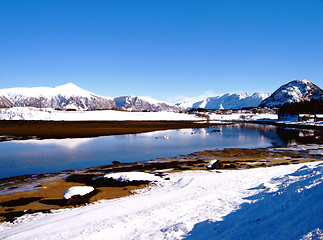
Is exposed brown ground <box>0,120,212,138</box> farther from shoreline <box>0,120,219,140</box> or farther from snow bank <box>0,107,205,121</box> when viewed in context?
snow bank <box>0,107,205,121</box>

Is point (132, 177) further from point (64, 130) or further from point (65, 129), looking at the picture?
point (65, 129)

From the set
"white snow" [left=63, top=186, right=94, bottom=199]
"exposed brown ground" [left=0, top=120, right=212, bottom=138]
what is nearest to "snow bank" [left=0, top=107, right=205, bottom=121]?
"exposed brown ground" [left=0, top=120, right=212, bottom=138]

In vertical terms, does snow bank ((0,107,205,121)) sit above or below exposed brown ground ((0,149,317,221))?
above

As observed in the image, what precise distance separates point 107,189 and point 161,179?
4.12m

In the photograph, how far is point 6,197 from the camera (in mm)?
14250

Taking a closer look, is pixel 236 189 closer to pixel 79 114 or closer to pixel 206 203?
pixel 206 203

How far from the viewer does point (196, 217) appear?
9617 mm

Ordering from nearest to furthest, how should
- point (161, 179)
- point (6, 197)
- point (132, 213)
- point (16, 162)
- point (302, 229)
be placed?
point (302, 229), point (132, 213), point (6, 197), point (161, 179), point (16, 162)

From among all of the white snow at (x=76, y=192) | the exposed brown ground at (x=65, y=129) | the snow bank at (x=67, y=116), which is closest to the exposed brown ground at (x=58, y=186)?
the white snow at (x=76, y=192)

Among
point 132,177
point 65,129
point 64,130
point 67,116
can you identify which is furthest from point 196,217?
point 67,116

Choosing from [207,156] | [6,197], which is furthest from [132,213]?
[207,156]

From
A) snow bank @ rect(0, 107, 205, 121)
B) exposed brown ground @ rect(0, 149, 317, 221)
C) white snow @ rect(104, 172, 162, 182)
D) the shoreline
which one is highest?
snow bank @ rect(0, 107, 205, 121)

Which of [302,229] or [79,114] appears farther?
[79,114]

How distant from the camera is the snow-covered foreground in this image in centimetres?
748
